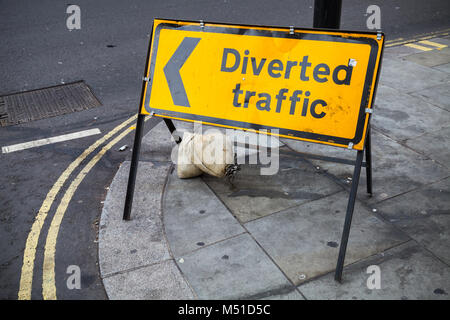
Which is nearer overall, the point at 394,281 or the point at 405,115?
the point at 394,281

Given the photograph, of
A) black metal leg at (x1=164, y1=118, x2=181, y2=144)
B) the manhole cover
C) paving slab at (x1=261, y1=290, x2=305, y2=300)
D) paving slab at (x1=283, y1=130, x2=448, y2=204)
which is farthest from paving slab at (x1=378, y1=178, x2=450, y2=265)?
the manhole cover

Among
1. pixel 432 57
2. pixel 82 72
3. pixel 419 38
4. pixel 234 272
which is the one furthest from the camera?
pixel 419 38

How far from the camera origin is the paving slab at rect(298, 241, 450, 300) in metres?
3.76

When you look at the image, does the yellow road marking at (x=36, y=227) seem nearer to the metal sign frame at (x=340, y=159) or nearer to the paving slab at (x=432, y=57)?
the metal sign frame at (x=340, y=159)

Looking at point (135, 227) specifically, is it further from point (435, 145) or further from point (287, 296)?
point (435, 145)

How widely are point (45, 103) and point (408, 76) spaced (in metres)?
6.41

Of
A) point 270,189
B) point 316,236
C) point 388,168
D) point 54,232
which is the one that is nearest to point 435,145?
point 388,168

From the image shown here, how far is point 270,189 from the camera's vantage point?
515cm

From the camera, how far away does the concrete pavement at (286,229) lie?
3.90 metres

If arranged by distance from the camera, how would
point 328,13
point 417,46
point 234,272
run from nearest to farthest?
point 234,272, point 328,13, point 417,46

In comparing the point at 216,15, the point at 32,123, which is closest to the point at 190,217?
the point at 32,123

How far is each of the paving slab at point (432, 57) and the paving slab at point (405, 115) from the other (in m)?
1.40
